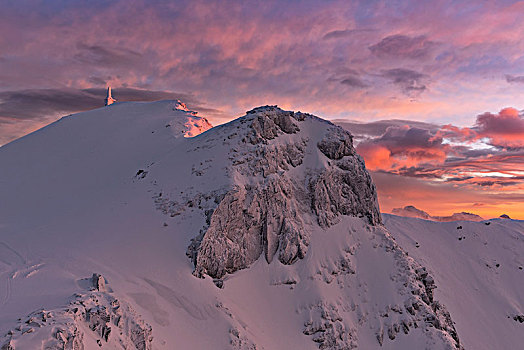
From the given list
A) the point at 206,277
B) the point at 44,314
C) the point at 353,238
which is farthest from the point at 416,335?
the point at 44,314

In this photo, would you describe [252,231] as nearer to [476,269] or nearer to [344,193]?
[344,193]

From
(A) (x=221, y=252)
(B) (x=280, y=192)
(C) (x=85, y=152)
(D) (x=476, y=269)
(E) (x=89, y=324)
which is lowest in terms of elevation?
(D) (x=476, y=269)

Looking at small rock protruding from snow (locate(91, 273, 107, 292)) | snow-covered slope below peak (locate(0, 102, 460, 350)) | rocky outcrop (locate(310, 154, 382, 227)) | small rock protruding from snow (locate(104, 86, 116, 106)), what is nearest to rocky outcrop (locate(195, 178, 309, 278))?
snow-covered slope below peak (locate(0, 102, 460, 350))

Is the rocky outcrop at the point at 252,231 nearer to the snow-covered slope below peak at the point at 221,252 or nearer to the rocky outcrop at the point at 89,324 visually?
the snow-covered slope below peak at the point at 221,252

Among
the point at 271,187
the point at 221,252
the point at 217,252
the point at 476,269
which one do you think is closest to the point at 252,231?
the point at 221,252

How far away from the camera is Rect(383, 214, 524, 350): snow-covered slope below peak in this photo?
203 ft

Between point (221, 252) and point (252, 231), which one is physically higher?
point (252, 231)

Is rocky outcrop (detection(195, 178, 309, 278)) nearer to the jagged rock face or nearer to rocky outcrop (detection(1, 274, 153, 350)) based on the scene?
the jagged rock face

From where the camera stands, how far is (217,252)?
3566 centimetres

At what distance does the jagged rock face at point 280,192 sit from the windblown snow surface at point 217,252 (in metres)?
0.16

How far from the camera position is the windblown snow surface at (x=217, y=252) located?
25688 mm

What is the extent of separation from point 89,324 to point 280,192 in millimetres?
25261

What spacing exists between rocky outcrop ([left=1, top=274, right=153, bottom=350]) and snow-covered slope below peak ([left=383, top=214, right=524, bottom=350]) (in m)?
53.8

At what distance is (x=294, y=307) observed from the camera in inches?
1426
